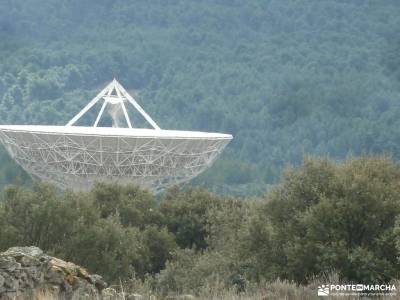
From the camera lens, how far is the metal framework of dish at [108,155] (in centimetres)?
5088

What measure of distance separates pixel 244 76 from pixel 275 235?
151127 millimetres

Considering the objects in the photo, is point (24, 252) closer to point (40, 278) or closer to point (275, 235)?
point (40, 278)

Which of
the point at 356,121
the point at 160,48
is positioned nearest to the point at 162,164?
the point at 356,121

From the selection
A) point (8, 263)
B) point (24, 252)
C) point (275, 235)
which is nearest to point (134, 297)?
point (8, 263)

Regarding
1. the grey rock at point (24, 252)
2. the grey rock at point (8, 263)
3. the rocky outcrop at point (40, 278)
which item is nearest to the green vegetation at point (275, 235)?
the rocky outcrop at point (40, 278)

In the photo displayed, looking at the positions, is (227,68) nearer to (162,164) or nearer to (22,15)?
(22,15)

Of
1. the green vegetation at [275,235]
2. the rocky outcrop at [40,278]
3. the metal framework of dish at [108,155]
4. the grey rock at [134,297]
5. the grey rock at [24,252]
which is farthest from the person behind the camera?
the metal framework of dish at [108,155]

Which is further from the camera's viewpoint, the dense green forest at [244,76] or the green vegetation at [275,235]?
the dense green forest at [244,76]

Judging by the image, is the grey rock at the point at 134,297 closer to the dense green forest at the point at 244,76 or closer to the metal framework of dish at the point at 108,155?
the metal framework of dish at the point at 108,155

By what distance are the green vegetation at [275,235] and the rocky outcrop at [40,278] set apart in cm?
205

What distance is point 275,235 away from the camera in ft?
86.6

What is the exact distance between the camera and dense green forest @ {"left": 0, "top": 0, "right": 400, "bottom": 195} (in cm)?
15012

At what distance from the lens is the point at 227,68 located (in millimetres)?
179375

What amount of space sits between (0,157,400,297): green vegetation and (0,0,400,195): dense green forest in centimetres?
9775
